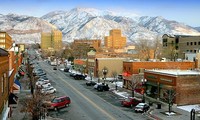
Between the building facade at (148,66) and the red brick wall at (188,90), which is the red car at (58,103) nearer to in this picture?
the red brick wall at (188,90)

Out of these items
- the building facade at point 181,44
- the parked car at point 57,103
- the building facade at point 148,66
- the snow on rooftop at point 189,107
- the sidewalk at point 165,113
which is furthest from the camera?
the building facade at point 181,44

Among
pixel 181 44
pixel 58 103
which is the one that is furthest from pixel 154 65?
pixel 181 44

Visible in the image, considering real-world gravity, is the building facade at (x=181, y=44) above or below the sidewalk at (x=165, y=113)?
above

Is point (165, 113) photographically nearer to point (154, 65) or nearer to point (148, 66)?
point (148, 66)

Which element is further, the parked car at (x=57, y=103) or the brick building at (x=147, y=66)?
the brick building at (x=147, y=66)

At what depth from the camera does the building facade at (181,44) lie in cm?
11531

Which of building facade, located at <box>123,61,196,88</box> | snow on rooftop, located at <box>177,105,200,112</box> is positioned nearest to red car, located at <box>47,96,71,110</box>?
snow on rooftop, located at <box>177,105,200,112</box>

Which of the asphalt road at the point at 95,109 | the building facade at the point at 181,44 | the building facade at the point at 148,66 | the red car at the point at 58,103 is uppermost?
the building facade at the point at 181,44

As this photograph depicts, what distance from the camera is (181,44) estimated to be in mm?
123750

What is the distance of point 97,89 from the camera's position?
62.8 metres

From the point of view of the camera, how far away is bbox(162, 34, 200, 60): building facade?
115m

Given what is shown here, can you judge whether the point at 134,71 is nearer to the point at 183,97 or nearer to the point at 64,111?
the point at 183,97

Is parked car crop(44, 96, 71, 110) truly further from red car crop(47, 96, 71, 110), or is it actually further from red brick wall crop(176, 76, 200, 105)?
red brick wall crop(176, 76, 200, 105)

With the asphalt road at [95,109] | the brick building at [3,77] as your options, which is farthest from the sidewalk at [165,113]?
the brick building at [3,77]
